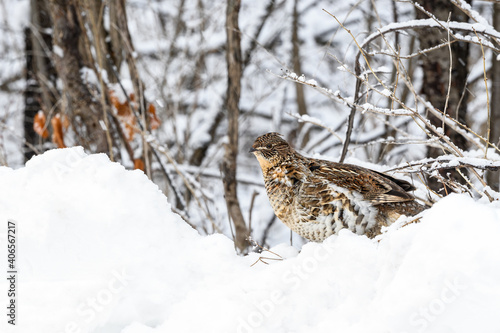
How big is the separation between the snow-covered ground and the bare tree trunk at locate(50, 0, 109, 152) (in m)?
2.28

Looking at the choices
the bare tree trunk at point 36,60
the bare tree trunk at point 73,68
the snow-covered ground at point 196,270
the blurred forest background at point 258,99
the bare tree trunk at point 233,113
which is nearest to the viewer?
the snow-covered ground at point 196,270

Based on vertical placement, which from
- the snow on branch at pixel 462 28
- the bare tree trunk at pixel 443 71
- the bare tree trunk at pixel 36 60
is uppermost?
the snow on branch at pixel 462 28

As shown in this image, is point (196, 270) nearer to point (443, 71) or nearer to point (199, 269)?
point (199, 269)

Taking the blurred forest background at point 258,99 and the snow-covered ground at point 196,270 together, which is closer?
the snow-covered ground at point 196,270

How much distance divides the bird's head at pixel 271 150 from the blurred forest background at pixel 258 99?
22 centimetres

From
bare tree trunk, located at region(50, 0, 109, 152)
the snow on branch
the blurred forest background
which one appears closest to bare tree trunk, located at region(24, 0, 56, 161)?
the blurred forest background

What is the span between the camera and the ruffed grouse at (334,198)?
2.66 metres

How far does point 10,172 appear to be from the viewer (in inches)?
88.7

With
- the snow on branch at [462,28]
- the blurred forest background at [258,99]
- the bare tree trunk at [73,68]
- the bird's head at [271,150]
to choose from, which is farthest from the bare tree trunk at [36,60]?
the snow on branch at [462,28]

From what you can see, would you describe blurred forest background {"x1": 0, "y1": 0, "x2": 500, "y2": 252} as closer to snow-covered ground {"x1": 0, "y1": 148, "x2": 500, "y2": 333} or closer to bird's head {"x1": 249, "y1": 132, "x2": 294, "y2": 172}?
bird's head {"x1": 249, "y1": 132, "x2": 294, "y2": 172}

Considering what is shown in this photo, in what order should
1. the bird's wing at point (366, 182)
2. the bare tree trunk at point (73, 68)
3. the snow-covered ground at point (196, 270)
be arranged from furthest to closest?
the bare tree trunk at point (73, 68), the bird's wing at point (366, 182), the snow-covered ground at point (196, 270)

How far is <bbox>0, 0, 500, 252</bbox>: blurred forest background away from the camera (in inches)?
102

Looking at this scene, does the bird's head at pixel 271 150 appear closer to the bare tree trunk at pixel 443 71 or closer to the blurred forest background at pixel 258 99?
the blurred forest background at pixel 258 99

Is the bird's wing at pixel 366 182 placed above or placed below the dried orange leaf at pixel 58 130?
above
